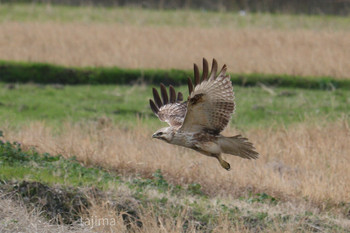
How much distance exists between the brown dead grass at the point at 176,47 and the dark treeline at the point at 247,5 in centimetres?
579

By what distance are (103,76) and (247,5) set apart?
36.6 feet

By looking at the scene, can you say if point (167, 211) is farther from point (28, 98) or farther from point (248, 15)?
point (248, 15)

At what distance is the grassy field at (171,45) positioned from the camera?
14734 millimetres

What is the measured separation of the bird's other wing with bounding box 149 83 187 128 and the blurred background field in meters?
0.98

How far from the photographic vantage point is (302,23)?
20.7 meters

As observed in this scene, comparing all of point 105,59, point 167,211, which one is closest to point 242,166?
point 167,211

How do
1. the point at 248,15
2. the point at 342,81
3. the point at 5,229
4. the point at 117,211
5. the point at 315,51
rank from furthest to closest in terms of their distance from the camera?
the point at 248,15 → the point at 315,51 → the point at 342,81 → the point at 117,211 → the point at 5,229

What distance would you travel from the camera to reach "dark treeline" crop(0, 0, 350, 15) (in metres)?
23.5

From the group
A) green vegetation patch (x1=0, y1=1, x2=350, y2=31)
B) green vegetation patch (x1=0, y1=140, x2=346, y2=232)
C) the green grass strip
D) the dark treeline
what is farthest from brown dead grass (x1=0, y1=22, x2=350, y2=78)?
green vegetation patch (x1=0, y1=140, x2=346, y2=232)

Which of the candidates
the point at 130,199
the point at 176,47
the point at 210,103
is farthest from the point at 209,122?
the point at 176,47

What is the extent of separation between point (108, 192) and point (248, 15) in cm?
1495

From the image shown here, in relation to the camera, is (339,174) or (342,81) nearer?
(339,174)

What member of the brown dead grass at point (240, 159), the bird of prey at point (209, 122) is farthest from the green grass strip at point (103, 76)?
the bird of prey at point (209, 122)

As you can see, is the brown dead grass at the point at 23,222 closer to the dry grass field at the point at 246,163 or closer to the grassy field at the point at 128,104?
the dry grass field at the point at 246,163
